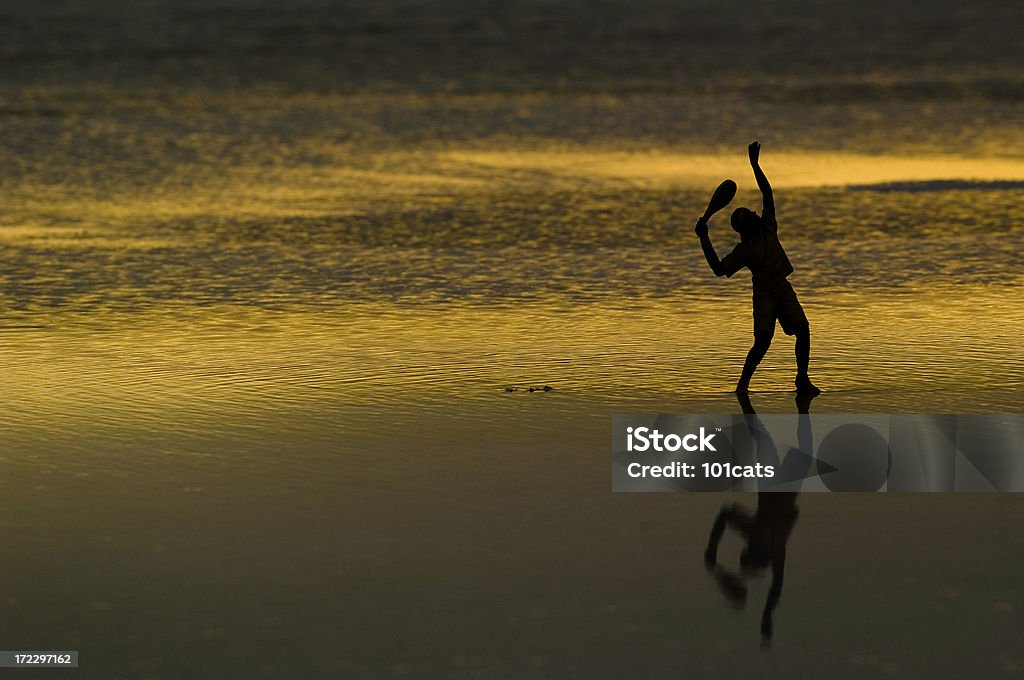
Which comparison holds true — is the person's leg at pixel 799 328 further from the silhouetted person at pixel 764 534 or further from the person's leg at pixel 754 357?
the silhouetted person at pixel 764 534

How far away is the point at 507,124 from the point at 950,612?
1933 centimetres

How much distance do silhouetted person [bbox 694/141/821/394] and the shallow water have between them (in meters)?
0.21

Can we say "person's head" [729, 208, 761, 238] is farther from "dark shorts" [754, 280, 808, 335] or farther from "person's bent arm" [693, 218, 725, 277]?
"dark shorts" [754, 280, 808, 335]

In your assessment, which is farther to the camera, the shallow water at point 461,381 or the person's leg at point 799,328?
the person's leg at point 799,328

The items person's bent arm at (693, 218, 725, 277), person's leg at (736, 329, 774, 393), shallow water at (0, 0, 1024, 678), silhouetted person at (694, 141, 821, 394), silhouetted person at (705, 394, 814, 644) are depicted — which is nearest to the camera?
shallow water at (0, 0, 1024, 678)

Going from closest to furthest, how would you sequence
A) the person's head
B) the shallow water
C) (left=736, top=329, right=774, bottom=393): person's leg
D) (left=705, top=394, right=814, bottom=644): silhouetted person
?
the shallow water
(left=705, top=394, right=814, bottom=644): silhouetted person
the person's head
(left=736, top=329, right=774, bottom=393): person's leg

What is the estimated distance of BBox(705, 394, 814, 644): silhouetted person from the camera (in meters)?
6.04

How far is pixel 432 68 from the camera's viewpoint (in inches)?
1499

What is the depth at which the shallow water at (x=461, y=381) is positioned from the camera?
5.71 metres

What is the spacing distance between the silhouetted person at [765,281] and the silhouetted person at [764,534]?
2.92 feet

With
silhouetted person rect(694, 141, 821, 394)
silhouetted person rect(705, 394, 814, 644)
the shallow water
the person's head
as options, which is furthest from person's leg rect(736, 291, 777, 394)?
silhouetted person rect(705, 394, 814, 644)

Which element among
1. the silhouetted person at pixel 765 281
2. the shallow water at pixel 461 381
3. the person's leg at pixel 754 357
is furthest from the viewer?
the person's leg at pixel 754 357

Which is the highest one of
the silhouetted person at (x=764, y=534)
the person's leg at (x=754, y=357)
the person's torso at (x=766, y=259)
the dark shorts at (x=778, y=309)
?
the person's torso at (x=766, y=259)

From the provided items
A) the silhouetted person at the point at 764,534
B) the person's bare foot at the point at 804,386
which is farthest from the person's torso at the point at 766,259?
the silhouetted person at the point at 764,534
